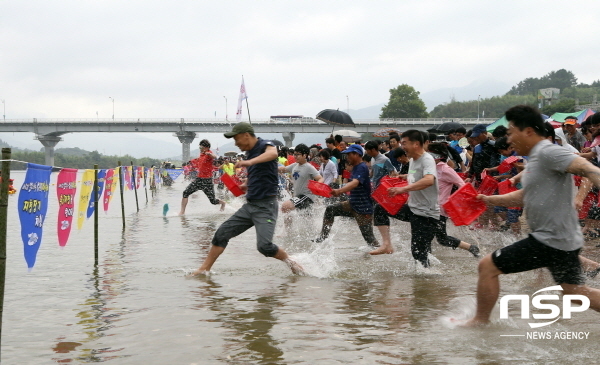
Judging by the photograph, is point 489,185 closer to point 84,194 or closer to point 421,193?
point 421,193

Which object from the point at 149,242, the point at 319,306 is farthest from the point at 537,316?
the point at 149,242

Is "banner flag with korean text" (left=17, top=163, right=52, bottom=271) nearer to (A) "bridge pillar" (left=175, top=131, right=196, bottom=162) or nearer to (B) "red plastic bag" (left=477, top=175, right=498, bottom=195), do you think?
(B) "red plastic bag" (left=477, top=175, right=498, bottom=195)

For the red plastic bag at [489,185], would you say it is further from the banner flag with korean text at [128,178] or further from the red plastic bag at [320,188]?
the banner flag with korean text at [128,178]

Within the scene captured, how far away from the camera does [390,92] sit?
125 m

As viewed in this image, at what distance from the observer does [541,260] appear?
4301 mm

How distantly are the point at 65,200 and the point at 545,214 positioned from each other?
6168mm

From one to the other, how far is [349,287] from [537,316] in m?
2.15

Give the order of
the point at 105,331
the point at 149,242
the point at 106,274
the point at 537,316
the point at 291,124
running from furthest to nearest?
the point at 291,124, the point at 149,242, the point at 106,274, the point at 537,316, the point at 105,331

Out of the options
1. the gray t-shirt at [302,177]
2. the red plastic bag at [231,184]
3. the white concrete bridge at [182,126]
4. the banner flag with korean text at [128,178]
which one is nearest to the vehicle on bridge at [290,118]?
the white concrete bridge at [182,126]

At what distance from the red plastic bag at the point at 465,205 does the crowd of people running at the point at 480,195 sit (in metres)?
0.49

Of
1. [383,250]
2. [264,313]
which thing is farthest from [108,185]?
[264,313]

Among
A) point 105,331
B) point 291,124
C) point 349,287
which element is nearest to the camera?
point 105,331

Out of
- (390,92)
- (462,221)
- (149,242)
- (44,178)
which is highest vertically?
(390,92)

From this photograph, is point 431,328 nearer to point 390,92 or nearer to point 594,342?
point 594,342
